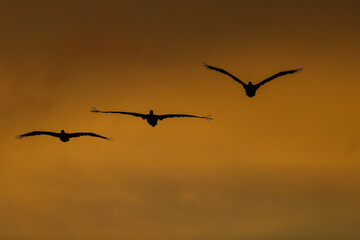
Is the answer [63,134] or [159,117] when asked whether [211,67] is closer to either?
[159,117]

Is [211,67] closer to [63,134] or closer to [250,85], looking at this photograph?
[250,85]

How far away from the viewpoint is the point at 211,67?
102562 millimetres

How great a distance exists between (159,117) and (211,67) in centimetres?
1787

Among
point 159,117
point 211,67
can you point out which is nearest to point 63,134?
point 159,117

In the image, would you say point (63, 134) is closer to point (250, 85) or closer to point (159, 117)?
point (159, 117)

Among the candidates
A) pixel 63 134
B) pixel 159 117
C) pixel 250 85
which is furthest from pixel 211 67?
pixel 63 134

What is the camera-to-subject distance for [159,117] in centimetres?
11819

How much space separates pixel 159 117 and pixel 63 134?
740 inches

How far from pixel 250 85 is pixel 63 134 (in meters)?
36.9

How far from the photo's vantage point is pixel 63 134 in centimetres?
12988

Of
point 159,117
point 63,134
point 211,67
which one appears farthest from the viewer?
point 63,134

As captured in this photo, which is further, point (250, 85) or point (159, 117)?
point (159, 117)

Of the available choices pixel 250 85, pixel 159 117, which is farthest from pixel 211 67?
pixel 159 117

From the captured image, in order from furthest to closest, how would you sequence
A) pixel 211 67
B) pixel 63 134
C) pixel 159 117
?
1. pixel 63 134
2. pixel 159 117
3. pixel 211 67
